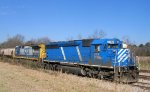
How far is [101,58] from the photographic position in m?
20.5

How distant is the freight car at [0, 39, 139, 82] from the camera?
19.1 m

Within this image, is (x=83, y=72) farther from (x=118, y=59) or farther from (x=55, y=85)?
(x=55, y=85)

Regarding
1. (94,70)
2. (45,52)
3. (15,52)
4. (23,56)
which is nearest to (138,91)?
(94,70)

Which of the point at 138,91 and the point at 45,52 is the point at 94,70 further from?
the point at 45,52

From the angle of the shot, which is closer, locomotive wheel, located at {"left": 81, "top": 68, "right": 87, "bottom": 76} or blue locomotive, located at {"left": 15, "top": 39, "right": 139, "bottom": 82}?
blue locomotive, located at {"left": 15, "top": 39, "right": 139, "bottom": 82}

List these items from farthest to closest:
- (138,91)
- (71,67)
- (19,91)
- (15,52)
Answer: (15,52) → (71,67) → (138,91) → (19,91)

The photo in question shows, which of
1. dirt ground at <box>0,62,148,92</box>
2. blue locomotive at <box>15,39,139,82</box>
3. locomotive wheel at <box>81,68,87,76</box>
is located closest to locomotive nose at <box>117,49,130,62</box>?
blue locomotive at <box>15,39,139,82</box>

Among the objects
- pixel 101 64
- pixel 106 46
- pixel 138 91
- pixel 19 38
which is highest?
pixel 19 38

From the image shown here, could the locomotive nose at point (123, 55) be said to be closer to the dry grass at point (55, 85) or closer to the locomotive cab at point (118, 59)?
the locomotive cab at point (118, 59)

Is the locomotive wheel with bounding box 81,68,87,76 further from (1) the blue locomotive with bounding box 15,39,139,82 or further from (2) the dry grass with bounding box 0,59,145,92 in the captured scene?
(2) the dry grass with bounding box 0,59,145,92

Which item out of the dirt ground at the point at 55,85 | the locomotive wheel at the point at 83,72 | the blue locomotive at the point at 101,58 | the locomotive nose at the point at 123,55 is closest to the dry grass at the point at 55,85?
the dirt ground at the point at 55,85

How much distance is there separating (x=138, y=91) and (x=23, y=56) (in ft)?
83.4

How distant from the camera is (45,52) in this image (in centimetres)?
3055

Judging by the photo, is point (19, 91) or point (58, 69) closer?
point (19, 91)
